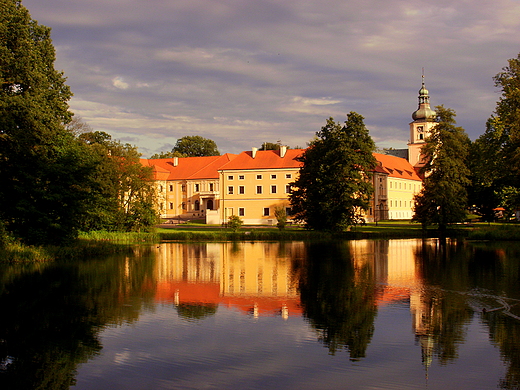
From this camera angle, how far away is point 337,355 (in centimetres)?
Result: 991

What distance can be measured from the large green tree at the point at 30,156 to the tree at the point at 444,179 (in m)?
35.0

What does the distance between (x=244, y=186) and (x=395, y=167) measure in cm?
3378

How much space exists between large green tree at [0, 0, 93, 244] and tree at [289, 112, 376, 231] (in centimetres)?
2307

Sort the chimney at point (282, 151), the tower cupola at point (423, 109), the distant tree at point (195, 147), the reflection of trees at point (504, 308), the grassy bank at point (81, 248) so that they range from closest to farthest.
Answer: the reflection of trees at point (504, 308), the grassy bank at point (81, 248), the chimney at point (282, 151), the tower cupola at point (423, 109), the distant tree at point (195, 147)

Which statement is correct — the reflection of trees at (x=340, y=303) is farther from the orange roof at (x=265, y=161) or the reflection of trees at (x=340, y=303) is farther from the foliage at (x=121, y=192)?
the orange roof at (x=265, y=161)

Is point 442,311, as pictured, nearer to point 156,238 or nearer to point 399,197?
point 156,238

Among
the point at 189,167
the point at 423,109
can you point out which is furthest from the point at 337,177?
the point at 423,109

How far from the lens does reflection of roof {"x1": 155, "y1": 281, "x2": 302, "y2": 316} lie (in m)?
14.3

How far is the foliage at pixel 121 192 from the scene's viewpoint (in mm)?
39000

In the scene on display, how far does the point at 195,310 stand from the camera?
14203 millimetres

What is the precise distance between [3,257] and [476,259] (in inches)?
919

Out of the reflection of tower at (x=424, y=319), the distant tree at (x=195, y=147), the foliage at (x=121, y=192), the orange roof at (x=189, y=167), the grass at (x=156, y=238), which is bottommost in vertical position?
the reflection of tower at (x=424, y=319)

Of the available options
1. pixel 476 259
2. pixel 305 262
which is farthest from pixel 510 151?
pixel 305 262

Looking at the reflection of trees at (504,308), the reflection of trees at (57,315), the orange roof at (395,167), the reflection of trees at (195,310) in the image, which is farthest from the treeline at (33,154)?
the orange roof at (395,167)
